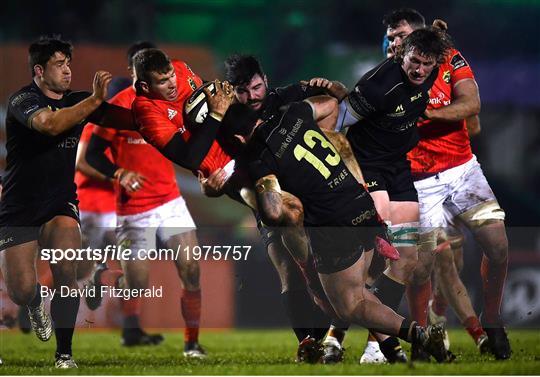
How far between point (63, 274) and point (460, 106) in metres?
2.61

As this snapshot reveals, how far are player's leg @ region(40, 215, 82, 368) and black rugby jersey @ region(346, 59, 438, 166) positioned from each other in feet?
5.86

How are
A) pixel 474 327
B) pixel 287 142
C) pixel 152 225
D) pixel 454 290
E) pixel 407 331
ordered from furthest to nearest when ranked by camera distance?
1. pixel 152 225
2. pixel 454 290
3. pixel 474 327
4. pixel 287 142
5. pixel 407 331

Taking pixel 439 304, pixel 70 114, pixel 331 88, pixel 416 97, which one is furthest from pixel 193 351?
pixel 416 97

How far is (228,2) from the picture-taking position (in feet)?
39.7

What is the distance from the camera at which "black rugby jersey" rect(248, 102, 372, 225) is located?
19.6 ft

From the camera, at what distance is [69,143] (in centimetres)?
641

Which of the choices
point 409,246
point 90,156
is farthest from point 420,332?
point 90,156

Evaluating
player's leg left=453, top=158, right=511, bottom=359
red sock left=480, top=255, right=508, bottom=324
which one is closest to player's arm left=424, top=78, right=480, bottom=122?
player's leg left=453, top=158, right=511, bottom=359

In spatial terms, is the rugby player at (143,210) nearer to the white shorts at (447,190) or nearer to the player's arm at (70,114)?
the player's arm at (70,114)

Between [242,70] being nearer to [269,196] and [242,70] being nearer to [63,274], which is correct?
[269,196]

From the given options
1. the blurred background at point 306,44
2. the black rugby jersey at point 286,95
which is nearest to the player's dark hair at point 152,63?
the black rugby jersey at point 286,95

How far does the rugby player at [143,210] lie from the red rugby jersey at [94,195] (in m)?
0.68

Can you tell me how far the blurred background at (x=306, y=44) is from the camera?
36.6 feet

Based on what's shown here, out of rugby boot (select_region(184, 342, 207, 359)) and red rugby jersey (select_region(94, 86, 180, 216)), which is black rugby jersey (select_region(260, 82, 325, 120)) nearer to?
red rugby jersey (select_region(94, 86, 180, 216))
